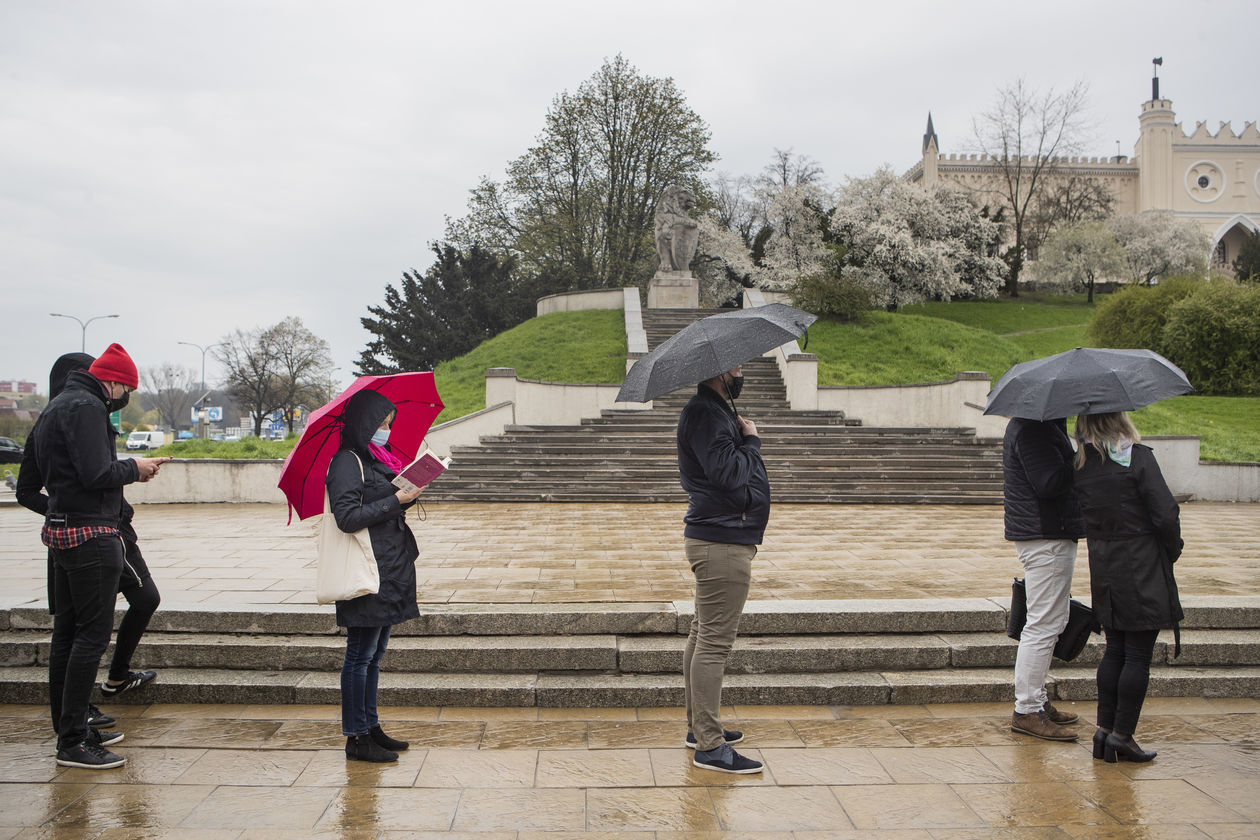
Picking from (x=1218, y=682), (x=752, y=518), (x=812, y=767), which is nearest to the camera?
(x=752, y=518)

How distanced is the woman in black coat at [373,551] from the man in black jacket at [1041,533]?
2931mm

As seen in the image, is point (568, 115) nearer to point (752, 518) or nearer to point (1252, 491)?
A: point (1252, 491)

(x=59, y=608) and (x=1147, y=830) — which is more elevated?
(x=59, y=608)

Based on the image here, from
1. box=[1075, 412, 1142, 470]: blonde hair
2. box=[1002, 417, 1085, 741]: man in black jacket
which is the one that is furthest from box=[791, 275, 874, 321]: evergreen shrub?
box=[1075, 412, 1142, 470]: blonde hair

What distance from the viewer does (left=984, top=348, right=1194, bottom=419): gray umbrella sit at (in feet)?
13.0

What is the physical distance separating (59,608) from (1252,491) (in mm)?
16585

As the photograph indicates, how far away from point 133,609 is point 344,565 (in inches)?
69.5

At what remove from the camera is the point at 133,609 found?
4.83m

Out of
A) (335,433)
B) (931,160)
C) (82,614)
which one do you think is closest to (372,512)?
(335,433)

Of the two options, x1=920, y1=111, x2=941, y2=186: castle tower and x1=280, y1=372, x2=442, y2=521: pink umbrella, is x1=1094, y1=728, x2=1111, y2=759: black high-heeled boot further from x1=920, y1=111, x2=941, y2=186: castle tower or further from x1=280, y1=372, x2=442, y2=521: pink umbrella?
x1=920, y1=111, x2=941, y2=186: castle tower

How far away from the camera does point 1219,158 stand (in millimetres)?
67062

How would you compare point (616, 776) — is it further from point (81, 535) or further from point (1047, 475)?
point (81, 535)

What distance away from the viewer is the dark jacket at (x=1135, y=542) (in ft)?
12.8

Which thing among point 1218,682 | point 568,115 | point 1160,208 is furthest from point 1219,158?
point 1218,682
